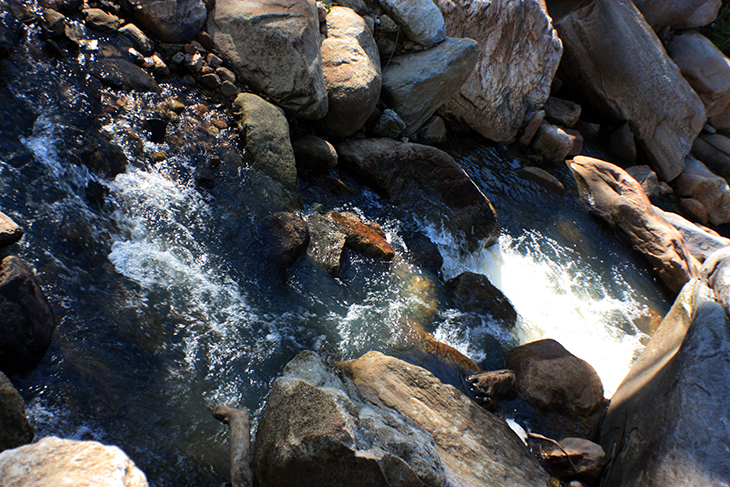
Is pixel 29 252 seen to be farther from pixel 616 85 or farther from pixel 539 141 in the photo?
pixel 616 85

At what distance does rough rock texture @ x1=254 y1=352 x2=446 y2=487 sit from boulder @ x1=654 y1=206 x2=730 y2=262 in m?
7.06

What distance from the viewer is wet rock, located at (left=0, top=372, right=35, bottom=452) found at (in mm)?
1686

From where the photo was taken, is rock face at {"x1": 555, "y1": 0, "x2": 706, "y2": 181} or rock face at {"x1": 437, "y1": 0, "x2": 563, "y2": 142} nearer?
rock face at {"x1": 437, "y1": 0, "x2": 563, "y2": 142}

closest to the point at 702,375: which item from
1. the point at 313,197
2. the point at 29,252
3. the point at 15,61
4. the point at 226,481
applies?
the point at 226,481

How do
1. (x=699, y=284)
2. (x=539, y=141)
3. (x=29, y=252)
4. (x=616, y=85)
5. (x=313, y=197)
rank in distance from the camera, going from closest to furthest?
(x=29, y=252) → (x=699, y=284) → (x=313, y=197) → (x=539, y=141) → (x=616, y=85)

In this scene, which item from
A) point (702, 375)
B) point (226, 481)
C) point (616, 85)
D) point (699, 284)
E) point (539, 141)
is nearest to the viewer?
point (226, 481)

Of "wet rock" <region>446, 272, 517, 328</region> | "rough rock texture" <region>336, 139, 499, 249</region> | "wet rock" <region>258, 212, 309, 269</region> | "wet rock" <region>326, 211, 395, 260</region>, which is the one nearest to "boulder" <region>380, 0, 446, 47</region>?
"rough rock texture" <region>336, 139, 499, 249</region>

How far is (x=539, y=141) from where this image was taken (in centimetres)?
799

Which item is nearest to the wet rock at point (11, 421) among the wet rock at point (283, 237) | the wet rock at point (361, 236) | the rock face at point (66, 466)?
the rock face at point (66, 466)

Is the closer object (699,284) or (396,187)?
(699,284)

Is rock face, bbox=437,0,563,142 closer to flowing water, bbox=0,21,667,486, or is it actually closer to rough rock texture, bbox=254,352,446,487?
flowing water, bbox=0,21,667,486

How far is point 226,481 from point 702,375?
3252 mm

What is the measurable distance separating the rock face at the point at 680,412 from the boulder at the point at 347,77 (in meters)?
3.97

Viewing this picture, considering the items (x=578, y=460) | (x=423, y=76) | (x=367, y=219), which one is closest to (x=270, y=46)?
(x=367, y=219)
